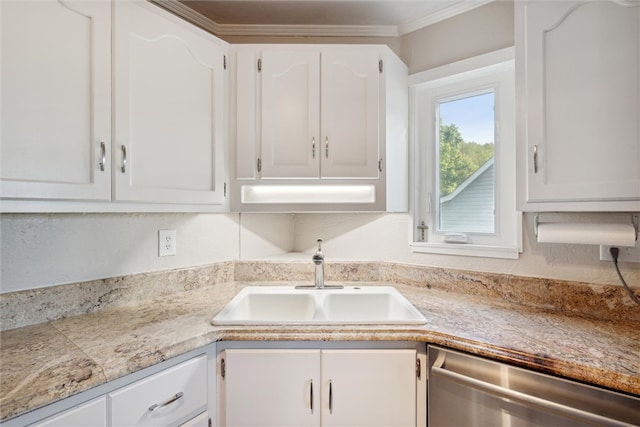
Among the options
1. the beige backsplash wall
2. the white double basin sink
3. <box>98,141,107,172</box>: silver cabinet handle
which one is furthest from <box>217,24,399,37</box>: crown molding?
the white double basin sink

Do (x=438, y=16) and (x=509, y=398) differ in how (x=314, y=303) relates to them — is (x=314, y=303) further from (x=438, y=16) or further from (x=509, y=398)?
(x=438, y=16)

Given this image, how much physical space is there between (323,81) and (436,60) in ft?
2.21

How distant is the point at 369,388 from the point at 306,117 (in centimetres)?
119

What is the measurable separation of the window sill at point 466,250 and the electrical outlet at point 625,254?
0.97 feet

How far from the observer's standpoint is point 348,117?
63.2 inches

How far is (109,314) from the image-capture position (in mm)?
1310

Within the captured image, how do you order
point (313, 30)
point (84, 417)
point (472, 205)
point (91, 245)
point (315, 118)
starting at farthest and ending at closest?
point (313, 30) < point (472, 205) < point (315, 118) < point (91, 245) < point (84, 417)

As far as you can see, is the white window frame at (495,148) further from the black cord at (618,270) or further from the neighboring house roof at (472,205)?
the black cord at (618,270)

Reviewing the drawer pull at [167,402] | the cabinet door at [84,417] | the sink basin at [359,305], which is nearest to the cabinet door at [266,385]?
the drawer pull at [167,402]

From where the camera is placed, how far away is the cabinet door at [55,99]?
90 cm

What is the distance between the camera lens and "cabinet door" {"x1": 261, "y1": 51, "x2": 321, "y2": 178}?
1.60 m

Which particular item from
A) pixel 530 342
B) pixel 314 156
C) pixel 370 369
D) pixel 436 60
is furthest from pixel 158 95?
pixel 530 342

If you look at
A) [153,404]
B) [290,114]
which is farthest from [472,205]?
[153,404]

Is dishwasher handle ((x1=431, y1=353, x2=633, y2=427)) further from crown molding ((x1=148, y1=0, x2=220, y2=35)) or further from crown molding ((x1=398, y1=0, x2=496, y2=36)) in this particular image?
crown molding ((x1=148, y1=0, x2=220, y2=35))
